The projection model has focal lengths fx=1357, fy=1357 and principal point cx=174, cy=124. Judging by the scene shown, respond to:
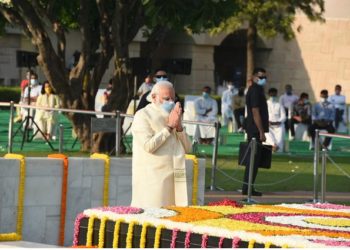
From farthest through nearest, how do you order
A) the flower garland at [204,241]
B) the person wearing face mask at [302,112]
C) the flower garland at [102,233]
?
the person wearing face mask at [302,112] → the flower garland at [102,233] → the flower garland at [204,241]

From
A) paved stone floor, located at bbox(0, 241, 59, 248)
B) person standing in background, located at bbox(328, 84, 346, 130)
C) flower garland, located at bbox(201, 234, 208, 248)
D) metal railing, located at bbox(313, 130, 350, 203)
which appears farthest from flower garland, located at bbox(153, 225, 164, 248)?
person standing in background, located at bbox(328, 84, 346, 130)

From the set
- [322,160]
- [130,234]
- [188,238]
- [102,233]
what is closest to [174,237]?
[188,238]

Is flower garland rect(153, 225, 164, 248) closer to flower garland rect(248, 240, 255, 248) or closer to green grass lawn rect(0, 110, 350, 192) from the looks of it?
flower garland rect(248, 240, 255, 248)

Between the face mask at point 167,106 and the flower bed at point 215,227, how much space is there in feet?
9.57

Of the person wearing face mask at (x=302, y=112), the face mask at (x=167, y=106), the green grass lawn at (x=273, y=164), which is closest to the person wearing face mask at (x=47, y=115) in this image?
the green grass lawn at (x=273, y=164)

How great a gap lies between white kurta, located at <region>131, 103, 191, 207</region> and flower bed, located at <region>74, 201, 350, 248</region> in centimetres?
301

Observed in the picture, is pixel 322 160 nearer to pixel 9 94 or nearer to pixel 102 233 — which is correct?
pixel 102 233

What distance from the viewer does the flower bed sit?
7.90 m

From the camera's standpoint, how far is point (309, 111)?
37.0 metres

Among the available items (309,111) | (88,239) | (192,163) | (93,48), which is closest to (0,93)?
(309,111)

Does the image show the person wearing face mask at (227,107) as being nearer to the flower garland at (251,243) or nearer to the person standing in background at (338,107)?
the person standing in background at (338,107)

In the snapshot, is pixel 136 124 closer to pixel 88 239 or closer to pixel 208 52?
pixel 88 239

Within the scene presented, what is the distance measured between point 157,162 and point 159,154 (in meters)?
0.08

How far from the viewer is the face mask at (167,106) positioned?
41.2 ft
